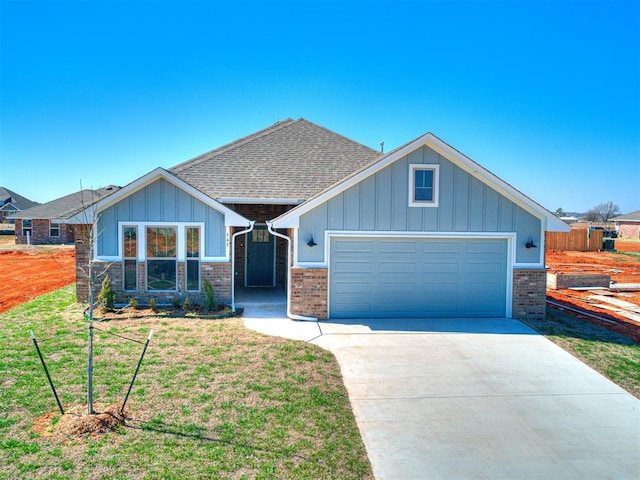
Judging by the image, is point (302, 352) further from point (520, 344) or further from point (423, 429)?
point (520, 344)

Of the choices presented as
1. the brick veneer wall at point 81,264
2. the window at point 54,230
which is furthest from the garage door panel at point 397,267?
the window at point 54,230

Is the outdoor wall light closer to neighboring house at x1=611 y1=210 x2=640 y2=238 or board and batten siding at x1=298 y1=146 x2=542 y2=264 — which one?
board and batten siding at x1=298 y1=146 x2=542 y2=264

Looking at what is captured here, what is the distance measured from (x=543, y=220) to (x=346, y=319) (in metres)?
5.59

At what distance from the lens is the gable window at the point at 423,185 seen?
1087cm

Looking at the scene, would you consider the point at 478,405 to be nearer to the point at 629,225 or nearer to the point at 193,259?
the point at 193,259

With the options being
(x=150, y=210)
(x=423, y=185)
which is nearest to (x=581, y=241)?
(x=423, y=185)

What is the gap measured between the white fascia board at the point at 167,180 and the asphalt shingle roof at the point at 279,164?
1.13 meters

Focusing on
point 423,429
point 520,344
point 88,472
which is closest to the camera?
point 88,472

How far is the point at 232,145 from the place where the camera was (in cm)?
1569

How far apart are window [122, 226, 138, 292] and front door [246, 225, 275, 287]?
13.2 feet

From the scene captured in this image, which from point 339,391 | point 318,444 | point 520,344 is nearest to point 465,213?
Answer: point 520,344

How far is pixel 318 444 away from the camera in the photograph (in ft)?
17.0

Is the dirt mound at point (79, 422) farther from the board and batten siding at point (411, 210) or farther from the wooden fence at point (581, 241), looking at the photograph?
the wooden fence at point (581, 241)

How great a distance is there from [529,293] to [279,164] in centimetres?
848
